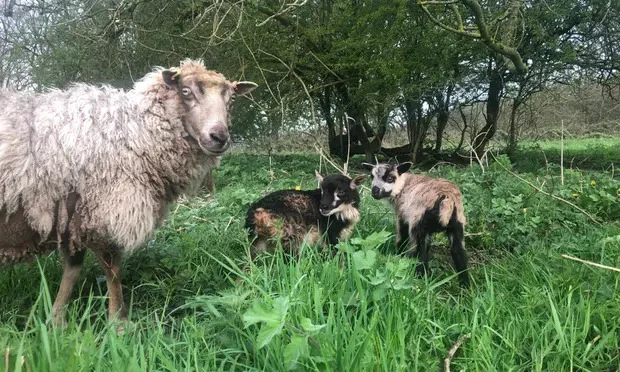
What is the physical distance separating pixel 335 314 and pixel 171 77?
2248 millimetres

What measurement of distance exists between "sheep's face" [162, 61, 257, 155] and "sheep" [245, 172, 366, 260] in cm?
87

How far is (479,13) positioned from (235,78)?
5.39 meters

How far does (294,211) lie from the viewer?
14.6 ft

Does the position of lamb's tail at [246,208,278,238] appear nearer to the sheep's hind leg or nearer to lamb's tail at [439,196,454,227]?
the sheep's hind leg

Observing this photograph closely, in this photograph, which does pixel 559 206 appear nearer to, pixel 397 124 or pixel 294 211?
pixel 294 211

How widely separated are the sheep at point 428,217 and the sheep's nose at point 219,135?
178 cm

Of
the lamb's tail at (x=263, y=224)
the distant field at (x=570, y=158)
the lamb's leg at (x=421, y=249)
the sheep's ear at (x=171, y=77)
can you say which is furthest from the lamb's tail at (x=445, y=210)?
the distant field at (x=570, y=158)

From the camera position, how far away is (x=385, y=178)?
16.8 feet

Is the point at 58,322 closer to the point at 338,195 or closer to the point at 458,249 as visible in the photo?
the point at 338,195

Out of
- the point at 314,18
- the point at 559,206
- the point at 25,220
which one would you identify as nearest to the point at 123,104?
the point at 25,220

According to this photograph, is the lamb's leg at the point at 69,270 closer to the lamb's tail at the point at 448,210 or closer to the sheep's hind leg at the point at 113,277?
the sheep's hind leg at the point at 113,277

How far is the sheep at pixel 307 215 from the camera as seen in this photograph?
13.6 feet

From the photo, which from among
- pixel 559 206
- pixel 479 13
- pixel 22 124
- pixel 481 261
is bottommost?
pixel 481 261

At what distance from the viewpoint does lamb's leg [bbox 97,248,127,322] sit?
10.8ft
